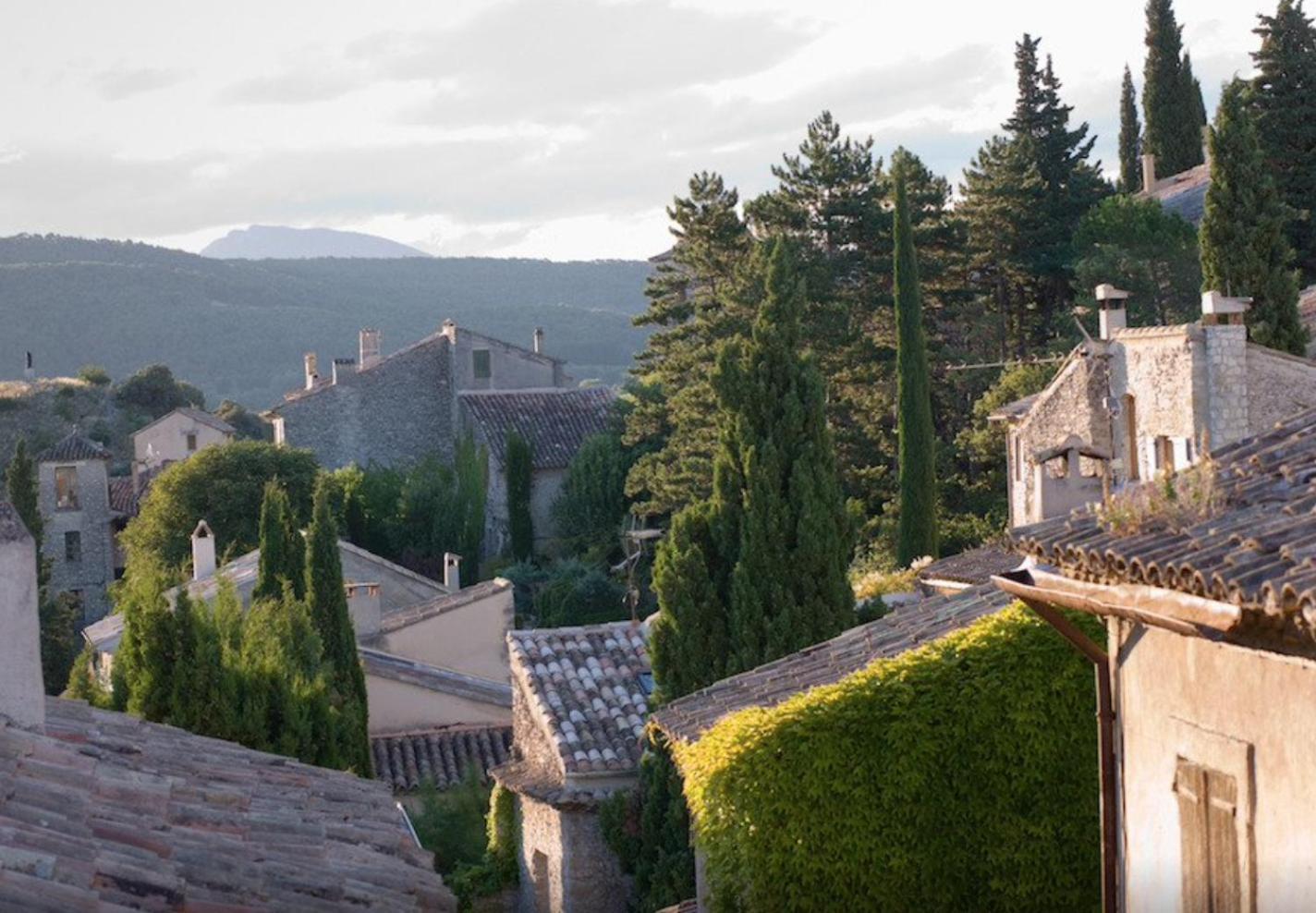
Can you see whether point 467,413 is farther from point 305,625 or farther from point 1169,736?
point 1169,736

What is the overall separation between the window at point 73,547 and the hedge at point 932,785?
50771 millimetres

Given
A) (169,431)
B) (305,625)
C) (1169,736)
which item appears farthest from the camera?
(169,431)

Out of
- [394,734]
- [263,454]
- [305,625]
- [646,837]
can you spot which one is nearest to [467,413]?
[263,454]

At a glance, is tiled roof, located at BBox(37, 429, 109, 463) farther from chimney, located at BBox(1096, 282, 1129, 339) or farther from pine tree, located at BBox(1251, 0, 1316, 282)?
chimney, located at BBox(1096, 282, 1129, 339)

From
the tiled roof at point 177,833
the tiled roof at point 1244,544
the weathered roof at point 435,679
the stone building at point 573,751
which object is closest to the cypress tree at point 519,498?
the weathered roof at point 435,679

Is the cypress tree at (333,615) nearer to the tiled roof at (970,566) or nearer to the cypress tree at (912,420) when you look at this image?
the tiled roof at (970,566)

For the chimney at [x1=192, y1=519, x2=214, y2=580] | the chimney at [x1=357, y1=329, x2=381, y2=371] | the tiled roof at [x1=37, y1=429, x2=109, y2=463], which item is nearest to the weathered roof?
the chimney at [x1=192, y1=519, x2=214, y2=580]

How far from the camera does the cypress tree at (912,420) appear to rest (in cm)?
3591

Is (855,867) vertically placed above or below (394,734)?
above

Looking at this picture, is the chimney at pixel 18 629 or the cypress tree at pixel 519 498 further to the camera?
the cypress tree at pixel 519 498

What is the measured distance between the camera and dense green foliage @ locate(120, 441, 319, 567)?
51.0 meters

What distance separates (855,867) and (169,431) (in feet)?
186

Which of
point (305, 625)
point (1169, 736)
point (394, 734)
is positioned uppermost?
point (1169, 736)

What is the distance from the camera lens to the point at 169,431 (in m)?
66.1
